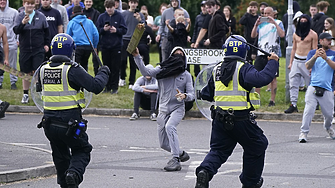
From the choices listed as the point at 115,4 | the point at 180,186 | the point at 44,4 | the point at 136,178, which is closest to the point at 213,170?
the point at 180,186

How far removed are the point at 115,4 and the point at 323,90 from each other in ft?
26.3

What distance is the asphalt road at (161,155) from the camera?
844 centimetres

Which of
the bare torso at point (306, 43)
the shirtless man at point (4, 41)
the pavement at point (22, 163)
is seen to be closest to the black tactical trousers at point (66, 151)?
the pavement at point (22, 163)

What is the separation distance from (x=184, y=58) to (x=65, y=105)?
9.58 feet

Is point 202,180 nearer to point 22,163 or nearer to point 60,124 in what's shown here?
point 60,124

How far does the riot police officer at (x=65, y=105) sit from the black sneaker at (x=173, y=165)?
6.91 ft

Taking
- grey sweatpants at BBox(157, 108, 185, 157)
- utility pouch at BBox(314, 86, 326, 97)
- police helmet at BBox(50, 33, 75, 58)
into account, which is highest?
police helmet at BBox(50, 33, 75, 58)

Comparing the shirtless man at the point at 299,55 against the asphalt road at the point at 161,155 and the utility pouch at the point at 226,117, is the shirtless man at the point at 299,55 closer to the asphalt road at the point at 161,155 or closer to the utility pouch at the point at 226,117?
the asphalt road at the point at 161,155

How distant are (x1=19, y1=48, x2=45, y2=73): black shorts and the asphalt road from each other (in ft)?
4.20

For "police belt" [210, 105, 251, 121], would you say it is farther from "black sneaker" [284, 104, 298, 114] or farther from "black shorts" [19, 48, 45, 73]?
"black shorts" [19, 48, 45, 73]

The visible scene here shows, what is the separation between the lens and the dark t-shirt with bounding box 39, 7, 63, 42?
1572 cm

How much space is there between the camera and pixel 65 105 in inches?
281

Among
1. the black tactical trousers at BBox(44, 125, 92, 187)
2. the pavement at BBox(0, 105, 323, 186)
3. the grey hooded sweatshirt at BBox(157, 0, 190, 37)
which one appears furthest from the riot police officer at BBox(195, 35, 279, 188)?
the grey hooded sweatshirt at BBox(157, 0, 190, 37)

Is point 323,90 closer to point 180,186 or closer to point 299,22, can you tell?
point 299,22
